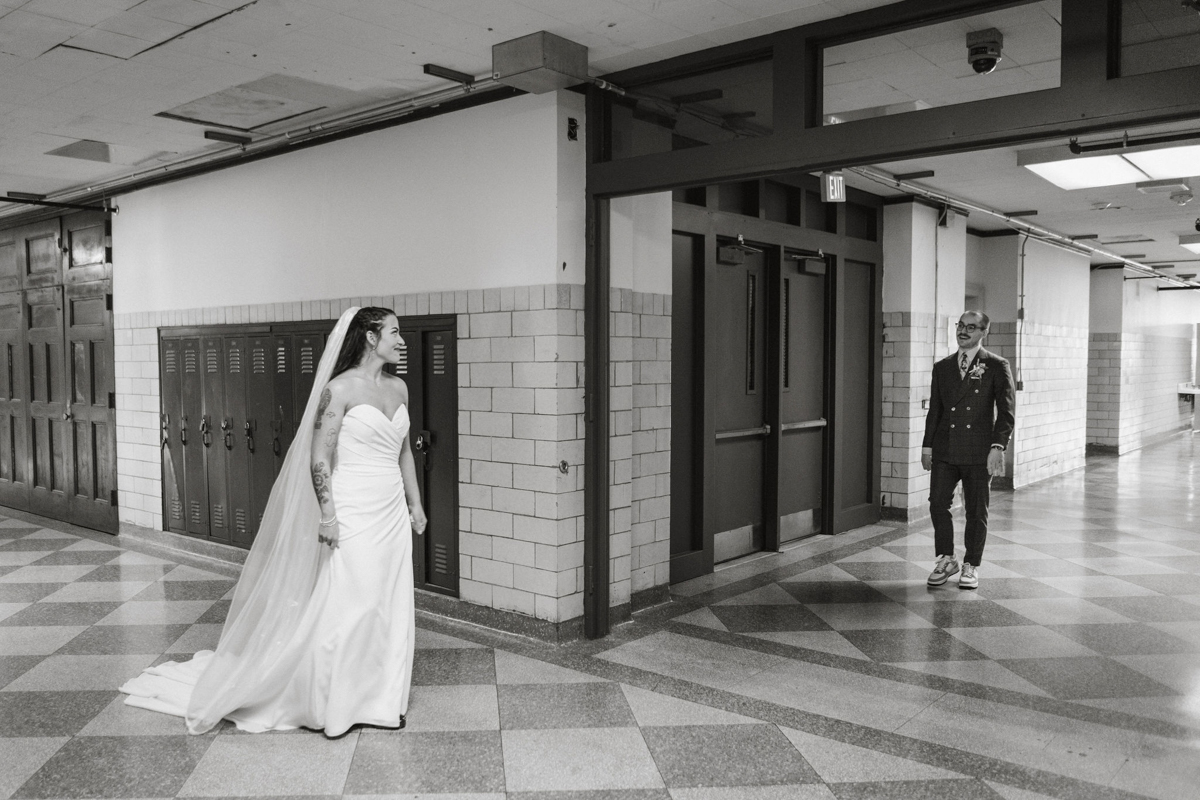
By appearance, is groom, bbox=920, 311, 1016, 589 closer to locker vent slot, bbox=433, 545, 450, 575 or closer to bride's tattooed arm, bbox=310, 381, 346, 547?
locker vent slot, bbox=433, 545, 450, 575

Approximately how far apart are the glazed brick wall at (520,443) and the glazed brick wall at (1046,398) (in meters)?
6.56

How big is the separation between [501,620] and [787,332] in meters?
3.18

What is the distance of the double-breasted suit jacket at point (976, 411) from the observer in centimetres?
548

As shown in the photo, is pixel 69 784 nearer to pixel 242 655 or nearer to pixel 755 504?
pixel 242 655

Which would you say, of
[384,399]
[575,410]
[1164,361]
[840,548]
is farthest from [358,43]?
[1164,361]

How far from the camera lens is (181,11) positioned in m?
3.76

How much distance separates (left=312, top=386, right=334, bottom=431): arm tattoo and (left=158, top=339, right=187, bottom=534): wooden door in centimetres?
371

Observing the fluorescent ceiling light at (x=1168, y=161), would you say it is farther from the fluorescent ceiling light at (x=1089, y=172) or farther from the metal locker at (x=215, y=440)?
the metal locker at (x=215, y=440)

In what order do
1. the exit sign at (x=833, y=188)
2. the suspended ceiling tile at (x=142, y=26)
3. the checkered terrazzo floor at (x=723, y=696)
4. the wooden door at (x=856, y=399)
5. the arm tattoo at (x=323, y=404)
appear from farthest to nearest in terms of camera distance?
the wooden door at (x=856, y=399)
the exit sign at (x=833, y=188)
the suspended ceiling tile at (x=142, y=26)
the arm tattoo at (x=323, y=404)
the checkered terrazzo floor at (x=723, y=696)

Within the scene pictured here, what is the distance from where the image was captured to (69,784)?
3.11 meters

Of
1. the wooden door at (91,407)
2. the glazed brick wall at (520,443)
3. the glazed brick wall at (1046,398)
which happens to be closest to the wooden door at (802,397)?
the glazed brick wall at (520,443)

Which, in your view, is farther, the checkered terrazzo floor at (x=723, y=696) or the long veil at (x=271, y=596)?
the long veil at (x=271, y=596)

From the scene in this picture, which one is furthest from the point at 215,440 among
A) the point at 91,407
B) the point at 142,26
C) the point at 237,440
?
the point at 142,26

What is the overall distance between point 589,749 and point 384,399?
157 cm
